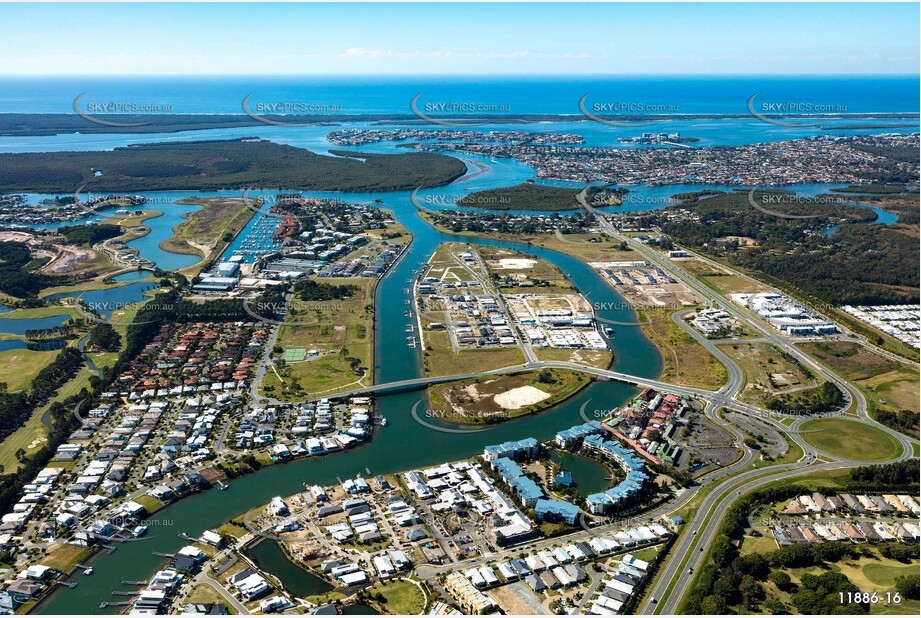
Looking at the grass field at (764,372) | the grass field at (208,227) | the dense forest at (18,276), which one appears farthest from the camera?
the grass field at (208,227)

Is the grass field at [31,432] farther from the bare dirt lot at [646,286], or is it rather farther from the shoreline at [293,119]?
the shoreline at [293,119]

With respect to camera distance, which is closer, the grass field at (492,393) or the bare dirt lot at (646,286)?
the grass field at (492,393)

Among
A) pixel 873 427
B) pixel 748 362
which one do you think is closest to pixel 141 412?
pixel 748 362

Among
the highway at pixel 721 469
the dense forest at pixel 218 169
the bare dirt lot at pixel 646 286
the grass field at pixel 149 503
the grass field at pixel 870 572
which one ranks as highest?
the dense forest at pixel 218 169

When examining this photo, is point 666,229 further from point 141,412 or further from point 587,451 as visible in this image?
point 141,412

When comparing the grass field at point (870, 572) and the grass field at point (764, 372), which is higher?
the grass field at point (764, 372)

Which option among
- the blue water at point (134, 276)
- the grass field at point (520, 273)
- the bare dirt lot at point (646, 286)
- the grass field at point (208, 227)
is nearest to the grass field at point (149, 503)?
the grass field at point (520, 273)

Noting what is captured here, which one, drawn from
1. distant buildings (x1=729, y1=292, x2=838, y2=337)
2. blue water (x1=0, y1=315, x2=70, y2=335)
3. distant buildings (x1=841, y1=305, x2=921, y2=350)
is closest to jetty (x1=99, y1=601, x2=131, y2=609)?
blue water (x1=0, y1=315, x2=70, y2=335)
